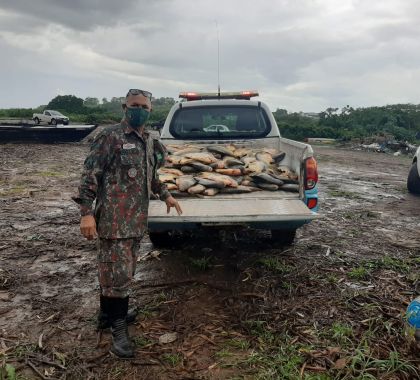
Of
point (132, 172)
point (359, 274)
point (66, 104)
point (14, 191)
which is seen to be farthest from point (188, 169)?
point (66, 104)

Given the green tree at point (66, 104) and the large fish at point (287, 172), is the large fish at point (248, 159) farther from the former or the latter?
the green tree at point (66, 104)

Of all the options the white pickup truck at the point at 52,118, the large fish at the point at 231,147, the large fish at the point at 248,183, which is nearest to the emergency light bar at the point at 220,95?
the large fish at the point at 231,147

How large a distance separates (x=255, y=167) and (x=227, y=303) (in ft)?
5.36

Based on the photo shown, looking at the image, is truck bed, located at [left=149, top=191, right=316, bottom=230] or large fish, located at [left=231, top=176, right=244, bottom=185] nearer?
truck bed, located at [left=149, top=191, right=316, bottom=230]

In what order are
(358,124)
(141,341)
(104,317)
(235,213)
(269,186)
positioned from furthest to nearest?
(358,124) < (269,186) < (235,213) < (104,317) < (141,341)

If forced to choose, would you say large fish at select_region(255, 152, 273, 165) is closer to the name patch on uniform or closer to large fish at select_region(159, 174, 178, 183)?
large fish at select_region(159, 174, 178, 183)

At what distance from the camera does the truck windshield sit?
617 cm

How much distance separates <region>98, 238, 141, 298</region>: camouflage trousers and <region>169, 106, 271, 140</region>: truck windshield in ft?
11.2

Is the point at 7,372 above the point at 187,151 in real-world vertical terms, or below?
below

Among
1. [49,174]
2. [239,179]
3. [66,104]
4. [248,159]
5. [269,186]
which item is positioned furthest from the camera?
[66,104]

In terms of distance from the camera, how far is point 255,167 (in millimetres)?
4633

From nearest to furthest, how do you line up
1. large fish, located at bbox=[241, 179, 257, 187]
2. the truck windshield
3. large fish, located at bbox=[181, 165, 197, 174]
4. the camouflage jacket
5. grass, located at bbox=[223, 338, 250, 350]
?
the camouflage jacket < grass, located at bbox=[223, 338, 250, 350] < large fish, located at bbox=[241, 179, 257, 187] < large fish, located at bbox=[181, 165, 197, 174] < the truck windshield

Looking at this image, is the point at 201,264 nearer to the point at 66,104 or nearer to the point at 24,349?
the point at 24,349

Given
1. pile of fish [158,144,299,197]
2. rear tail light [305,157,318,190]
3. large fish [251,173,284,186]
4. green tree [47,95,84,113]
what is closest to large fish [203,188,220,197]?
pile of fish [158,144,299,197]
